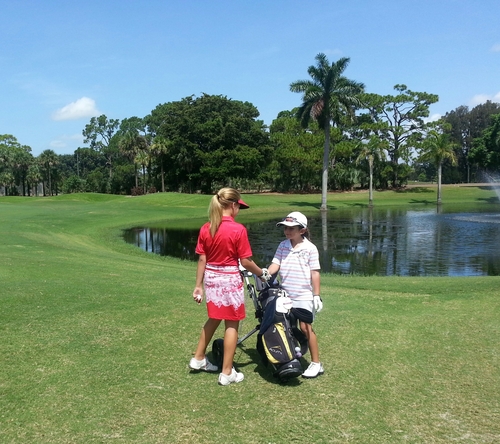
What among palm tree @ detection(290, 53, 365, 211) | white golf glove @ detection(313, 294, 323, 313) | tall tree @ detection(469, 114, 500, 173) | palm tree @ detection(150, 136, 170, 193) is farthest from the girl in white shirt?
tall tree @ detection(469, 114, 500, 173)

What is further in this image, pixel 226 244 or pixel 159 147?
pixel 159 147

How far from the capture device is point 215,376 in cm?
511

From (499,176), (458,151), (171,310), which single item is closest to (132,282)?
(171,310)

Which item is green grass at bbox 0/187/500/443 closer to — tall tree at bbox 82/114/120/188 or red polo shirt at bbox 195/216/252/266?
red polo shirt at bbox 195/216/252/266

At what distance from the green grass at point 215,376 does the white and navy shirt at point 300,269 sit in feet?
2.96

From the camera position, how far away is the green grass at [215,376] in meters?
3.99

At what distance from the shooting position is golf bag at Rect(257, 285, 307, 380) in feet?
15.7

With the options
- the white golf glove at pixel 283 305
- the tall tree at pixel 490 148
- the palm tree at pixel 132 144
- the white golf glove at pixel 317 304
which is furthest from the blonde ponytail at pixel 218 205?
the tall tree at pixel 490 148

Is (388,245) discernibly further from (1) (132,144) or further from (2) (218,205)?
(1) (132,144)

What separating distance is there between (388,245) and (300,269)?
18.1m

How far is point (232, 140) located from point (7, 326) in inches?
2462

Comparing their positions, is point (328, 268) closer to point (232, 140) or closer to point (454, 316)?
point (454, 316)

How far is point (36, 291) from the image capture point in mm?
8156

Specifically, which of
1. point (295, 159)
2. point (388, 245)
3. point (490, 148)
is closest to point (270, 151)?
point (295, 159)
